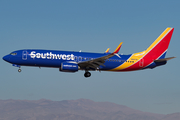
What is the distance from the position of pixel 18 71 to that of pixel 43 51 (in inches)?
236

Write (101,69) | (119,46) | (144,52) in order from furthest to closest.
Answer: (144,52)
(101,69)
(119,46)

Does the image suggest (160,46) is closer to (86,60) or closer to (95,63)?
(95,63)

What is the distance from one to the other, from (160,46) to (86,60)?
57.4ft

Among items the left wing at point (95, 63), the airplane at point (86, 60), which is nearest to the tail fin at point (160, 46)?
the airplane at point (86, 60)

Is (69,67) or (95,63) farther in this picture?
(95,63)

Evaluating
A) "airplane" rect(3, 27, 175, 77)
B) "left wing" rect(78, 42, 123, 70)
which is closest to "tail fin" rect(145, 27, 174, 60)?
"airplane" rect(3, 27, 175, 77)

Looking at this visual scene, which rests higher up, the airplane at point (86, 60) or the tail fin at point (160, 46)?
the tail fin at point (160, 46)

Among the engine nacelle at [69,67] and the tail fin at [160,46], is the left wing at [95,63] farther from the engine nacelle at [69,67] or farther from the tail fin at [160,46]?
the tail fin at [160,46]

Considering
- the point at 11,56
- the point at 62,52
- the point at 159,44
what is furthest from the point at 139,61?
the point at 11,56

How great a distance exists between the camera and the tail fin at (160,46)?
198 feet

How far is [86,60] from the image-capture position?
179 ft

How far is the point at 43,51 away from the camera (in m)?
53.5

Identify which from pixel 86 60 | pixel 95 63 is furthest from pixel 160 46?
pixel 86 60

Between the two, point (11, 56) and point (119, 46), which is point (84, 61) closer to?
point (119, 46)
